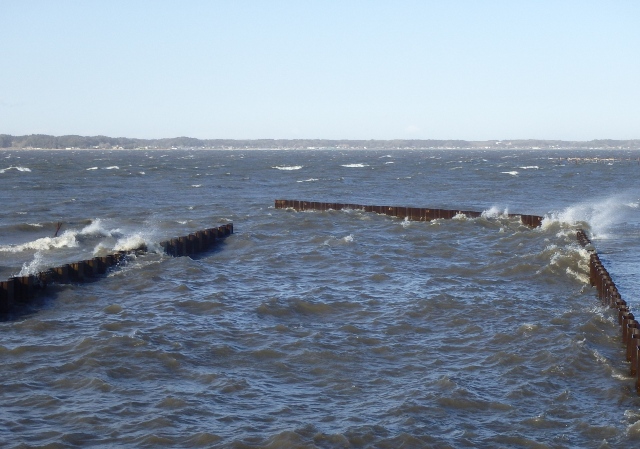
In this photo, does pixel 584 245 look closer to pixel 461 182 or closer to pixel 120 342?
pixel 120 342

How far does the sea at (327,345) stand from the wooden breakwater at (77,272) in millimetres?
397

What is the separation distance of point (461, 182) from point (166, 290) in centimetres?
5926

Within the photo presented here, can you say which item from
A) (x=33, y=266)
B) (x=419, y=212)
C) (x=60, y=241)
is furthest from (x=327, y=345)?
(x=419, y=212)

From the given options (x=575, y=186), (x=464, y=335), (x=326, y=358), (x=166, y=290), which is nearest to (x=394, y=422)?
(x=326, y=358)

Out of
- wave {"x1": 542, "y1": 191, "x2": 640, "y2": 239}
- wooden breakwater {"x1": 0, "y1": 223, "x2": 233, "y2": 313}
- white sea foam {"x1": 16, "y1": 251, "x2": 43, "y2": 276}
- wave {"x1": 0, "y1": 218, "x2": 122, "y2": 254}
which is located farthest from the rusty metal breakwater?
wave {"x1": 0, "y1": 218, "x2": 122, "y2": 254}

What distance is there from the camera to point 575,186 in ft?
230

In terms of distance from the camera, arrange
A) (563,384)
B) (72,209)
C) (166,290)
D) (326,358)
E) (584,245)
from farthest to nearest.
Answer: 1. (72,209)
2. (584,245)
3. (166,290)
4. (326,358)
5. (563,384)

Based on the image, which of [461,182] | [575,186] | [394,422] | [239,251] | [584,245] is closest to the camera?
[394,422]

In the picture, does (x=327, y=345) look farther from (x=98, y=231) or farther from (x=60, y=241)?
(x=98, y=231)

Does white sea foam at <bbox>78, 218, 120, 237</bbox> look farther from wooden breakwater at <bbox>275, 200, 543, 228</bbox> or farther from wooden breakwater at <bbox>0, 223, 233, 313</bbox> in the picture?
wooden breakwater at <bbox>275, 200, 543, 228</bbox>

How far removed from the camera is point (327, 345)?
53.8 ft

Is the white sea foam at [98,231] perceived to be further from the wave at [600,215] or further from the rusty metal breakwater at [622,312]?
the rusty metal breakwater at [622,312]

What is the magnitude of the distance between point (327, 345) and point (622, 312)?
632 cm

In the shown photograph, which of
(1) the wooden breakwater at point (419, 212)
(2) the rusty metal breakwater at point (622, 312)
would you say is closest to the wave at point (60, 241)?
(1) the wooden breakwater at point (419, 212)
